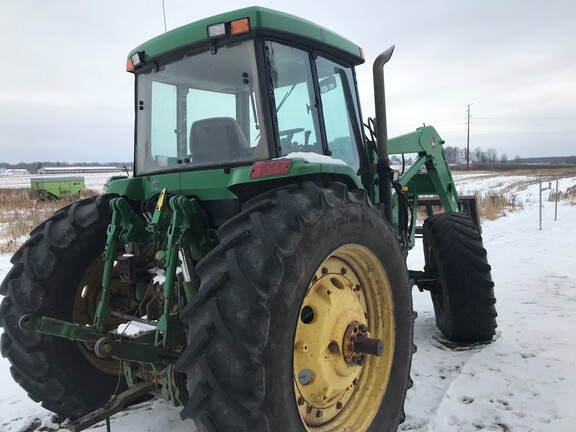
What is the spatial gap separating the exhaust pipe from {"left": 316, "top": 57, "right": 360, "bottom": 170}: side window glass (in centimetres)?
19

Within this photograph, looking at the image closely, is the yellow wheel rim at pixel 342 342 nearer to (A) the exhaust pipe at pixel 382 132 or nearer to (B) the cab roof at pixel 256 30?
(A) the exhaust pipe at pixel 382 132

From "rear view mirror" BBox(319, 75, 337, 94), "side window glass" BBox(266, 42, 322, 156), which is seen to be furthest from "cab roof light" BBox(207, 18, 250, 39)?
"rear view mirror" BBox(319, 75, 337, 94)

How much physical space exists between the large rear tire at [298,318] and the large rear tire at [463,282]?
1678mm

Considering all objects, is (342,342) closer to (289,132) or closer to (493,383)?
(289,132)

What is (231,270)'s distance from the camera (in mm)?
1861

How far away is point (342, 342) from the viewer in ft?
8.05

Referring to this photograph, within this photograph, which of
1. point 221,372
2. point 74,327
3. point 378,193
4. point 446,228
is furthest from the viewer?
point 446,228

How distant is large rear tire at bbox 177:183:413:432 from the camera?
1.80 metres

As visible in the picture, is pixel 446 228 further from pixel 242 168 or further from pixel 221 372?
pixel 221 372

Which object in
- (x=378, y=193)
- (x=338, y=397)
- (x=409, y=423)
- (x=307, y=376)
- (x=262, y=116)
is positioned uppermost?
(x=262, y=116)

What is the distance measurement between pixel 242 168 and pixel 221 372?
1.12 metres

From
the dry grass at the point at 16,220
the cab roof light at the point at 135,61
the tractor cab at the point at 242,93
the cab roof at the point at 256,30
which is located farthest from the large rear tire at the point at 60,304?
the dry grass at the point at 16,220

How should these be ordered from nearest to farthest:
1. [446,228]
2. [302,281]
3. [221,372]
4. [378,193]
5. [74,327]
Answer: [221,372], [302,281], [74,327], [378,193], [446,228]

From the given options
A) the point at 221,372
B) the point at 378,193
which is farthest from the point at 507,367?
the point at 221,372
